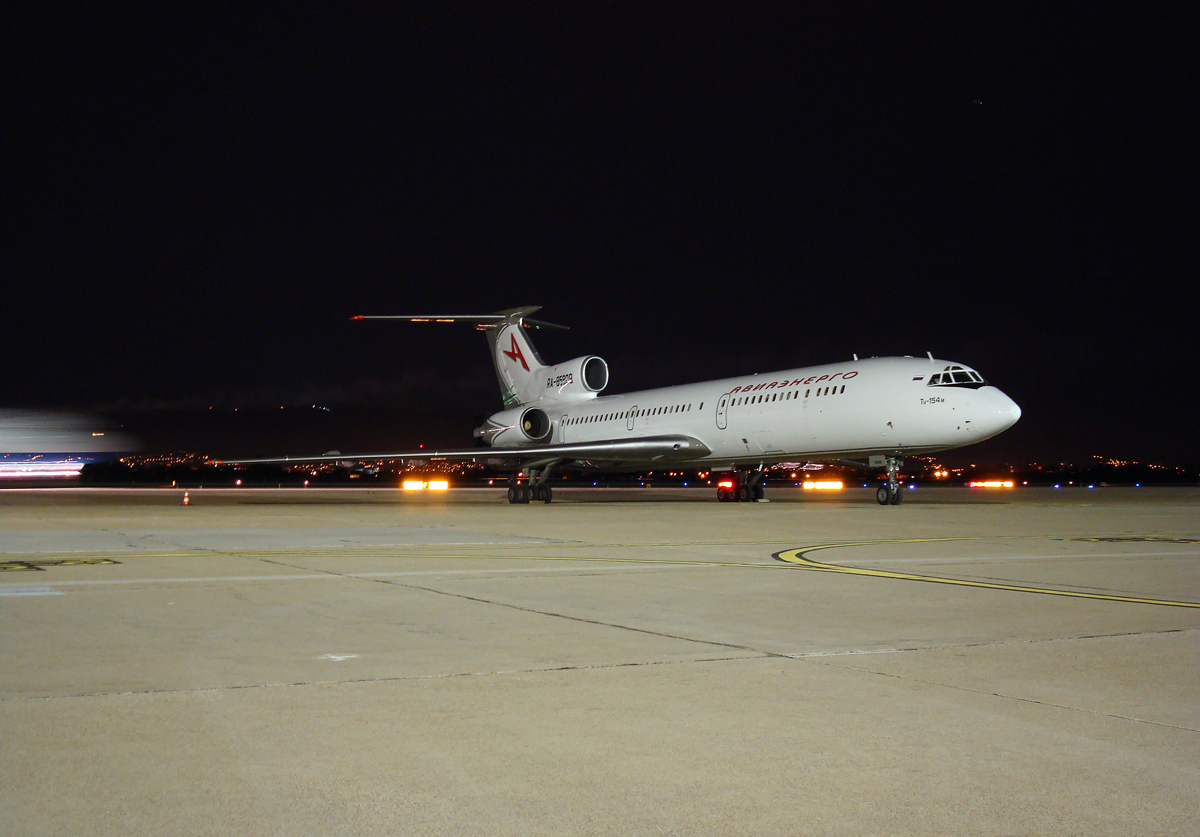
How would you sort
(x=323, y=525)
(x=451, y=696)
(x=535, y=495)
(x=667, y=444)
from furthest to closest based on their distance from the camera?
(x=535, y=495), (x=667, y=444), (x=323, y=525), (x=451, y=696)

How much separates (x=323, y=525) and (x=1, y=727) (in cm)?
1611

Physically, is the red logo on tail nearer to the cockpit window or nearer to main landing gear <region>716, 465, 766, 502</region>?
main landing gear <region>716, 465, 766, 502</region>

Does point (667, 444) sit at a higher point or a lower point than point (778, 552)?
higher

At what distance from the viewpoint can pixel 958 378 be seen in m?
27.6

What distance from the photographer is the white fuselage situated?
27.2 metres

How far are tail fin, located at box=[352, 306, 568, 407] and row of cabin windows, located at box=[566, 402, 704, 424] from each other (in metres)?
3.81

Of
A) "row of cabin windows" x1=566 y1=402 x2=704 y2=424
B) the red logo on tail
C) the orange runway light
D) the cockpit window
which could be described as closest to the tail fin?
the red logo on tail

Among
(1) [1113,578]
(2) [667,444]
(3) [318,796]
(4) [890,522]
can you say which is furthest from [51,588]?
(2) [667,444]

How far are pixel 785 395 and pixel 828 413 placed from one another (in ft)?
6.21

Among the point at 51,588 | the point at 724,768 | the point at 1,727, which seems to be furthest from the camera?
the point at 51,588

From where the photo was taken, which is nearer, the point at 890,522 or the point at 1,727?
the point at 1,727

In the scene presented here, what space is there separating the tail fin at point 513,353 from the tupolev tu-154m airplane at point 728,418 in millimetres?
52

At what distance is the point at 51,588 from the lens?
33.4ft

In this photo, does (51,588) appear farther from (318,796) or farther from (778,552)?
(778,552)
